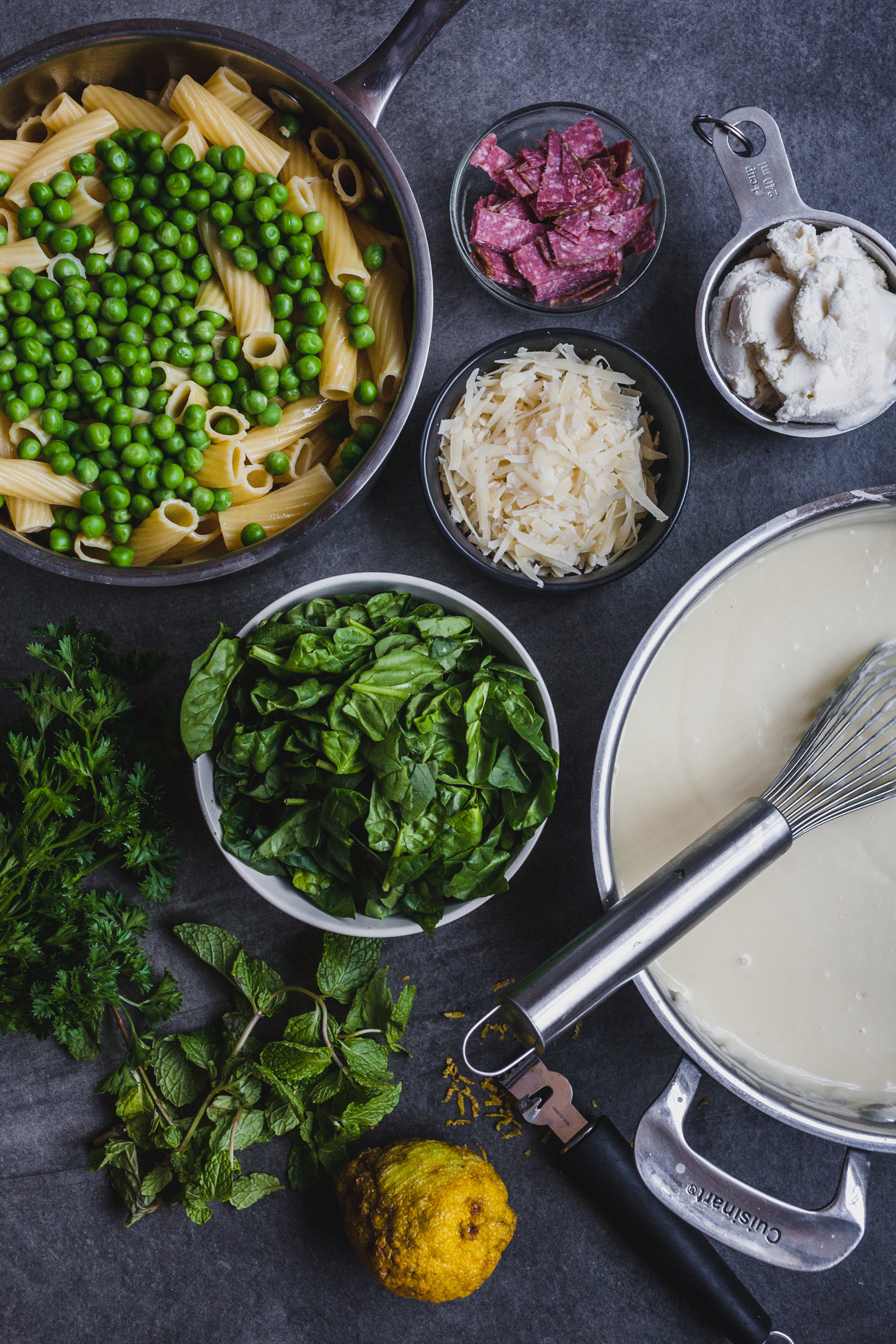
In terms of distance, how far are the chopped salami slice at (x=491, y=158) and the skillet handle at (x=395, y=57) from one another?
0.75 feet

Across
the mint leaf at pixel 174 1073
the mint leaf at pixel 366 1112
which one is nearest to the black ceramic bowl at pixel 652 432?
the mint leaf at pixel 366 1112

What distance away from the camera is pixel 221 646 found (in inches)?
58.6

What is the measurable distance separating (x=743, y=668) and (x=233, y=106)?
4.31 ft

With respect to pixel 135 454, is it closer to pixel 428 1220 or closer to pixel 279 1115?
pixel 279 1115

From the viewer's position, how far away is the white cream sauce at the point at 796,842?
1.56m

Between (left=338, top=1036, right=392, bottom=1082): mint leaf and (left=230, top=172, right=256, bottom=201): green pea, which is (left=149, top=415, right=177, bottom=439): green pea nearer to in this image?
(left=230, top=172, right=256, bottom=201): green pea

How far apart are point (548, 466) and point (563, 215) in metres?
0.50

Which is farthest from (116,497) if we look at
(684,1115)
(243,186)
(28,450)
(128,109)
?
(684,1115)

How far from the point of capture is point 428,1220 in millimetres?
1481

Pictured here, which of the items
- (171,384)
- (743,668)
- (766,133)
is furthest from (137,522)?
(766,133)

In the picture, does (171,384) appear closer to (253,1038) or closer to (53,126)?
(53,126)

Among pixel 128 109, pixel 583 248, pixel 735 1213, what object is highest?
pixel 583 248

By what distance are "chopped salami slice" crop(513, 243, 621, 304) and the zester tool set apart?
1426 millimetres

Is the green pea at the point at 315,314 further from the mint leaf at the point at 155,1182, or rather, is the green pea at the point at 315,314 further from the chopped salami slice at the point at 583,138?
the mint leaf at the point at 155,1182
